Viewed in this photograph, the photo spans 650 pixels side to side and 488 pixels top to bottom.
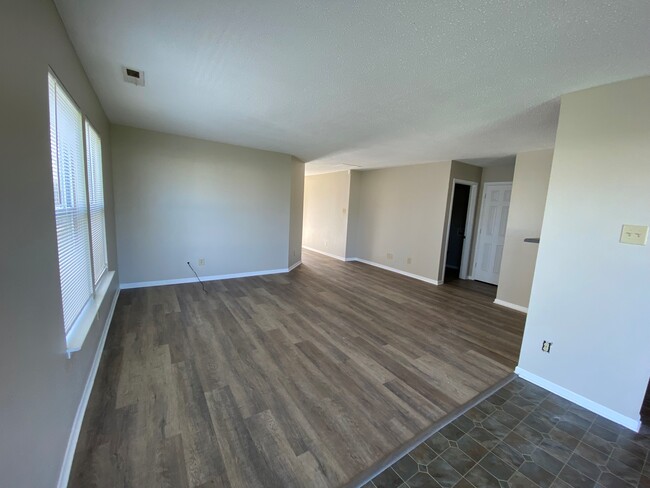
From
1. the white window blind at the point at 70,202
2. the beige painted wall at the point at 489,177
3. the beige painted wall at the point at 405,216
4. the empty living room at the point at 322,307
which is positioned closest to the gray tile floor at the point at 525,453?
the empty living room at the point at 322,307

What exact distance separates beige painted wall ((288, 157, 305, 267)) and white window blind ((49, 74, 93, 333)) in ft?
Answer: 11.7

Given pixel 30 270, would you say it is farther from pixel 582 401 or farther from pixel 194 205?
pixel 582 401

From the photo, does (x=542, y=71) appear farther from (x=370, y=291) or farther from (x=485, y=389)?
(x=370, y=291)

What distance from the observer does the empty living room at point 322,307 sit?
1.25 metres

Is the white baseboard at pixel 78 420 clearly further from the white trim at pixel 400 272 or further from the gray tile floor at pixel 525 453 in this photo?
the white trim at pixel 400 272

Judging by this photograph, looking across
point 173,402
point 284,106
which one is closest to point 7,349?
point 173,402

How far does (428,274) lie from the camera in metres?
5.39

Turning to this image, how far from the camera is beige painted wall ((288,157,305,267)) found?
542cm

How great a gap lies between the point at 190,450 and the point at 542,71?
10.5ft

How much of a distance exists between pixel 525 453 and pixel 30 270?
2.77 m

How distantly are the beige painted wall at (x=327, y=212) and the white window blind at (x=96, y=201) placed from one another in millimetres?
4915

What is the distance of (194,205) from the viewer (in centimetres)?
432

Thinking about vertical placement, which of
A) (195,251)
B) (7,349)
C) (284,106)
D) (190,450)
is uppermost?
(284,106)

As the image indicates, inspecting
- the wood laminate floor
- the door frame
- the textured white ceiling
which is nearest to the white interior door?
the door frame
